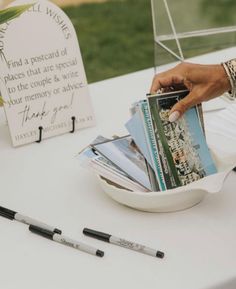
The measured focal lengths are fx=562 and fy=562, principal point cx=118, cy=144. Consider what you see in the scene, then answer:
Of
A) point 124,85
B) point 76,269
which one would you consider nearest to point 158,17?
point 124,85

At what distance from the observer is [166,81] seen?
3.54ft

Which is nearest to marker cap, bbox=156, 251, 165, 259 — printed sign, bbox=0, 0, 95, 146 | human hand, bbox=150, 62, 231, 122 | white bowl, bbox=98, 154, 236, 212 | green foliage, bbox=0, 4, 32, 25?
white bowl, bbox=98, 154, 236, 212

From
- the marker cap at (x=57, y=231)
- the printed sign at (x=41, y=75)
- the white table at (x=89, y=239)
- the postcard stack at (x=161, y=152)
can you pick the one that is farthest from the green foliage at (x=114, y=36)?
the marker cap at (x=57, y=231)

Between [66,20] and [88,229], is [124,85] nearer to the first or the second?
[66,20]

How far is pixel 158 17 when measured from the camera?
4.93 feet

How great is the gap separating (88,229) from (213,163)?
0.89 ft

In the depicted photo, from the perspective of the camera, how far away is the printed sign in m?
1.24

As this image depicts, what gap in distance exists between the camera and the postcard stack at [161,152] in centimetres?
102

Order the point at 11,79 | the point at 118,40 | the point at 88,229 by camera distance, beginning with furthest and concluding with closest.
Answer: the point at 118,40, the point at 11,79, the point at 88,229

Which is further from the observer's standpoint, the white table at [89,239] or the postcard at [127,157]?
the postcard at [127,157]

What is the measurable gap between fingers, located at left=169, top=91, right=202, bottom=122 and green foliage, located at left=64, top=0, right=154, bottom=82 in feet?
7.14

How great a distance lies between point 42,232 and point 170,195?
0.23 meters

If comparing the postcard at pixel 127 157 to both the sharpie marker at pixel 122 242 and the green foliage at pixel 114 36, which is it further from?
the green foliage at pixel 114 36

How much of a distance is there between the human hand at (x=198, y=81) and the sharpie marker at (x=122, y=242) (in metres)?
0.24
